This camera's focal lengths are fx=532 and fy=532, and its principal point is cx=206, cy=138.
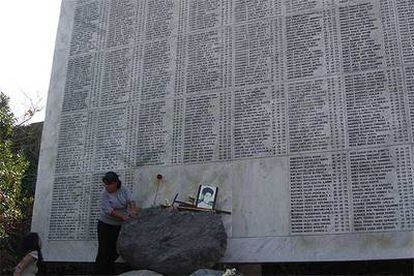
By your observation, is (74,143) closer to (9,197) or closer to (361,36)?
(9,197)

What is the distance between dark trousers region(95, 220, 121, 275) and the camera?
7.84m

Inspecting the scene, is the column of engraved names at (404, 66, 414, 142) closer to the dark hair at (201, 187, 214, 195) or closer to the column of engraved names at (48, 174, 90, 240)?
the dark hair at (201, 187, 214, 195)

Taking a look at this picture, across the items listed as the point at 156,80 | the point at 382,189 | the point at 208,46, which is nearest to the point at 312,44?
the point at 208,46

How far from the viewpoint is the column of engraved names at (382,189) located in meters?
6.77

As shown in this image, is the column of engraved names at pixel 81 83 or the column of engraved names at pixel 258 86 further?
the column of engraved names at pixel 81 83

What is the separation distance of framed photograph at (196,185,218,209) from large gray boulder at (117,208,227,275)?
34 centimetres

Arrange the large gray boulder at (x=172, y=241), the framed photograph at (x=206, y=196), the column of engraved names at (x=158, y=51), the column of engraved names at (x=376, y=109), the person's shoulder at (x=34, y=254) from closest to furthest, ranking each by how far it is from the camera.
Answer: the person's shoulder at (x=34, y=254) → the large gray boulder at (x=172, y=241) → the column of engraved names at (x=376, y=109) → the framed photograph at (x=206, y=196) → the column of engraved names at (x=158, y=51)

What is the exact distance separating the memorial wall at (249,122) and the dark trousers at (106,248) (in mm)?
744

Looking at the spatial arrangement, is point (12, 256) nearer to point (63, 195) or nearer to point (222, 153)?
point (63, 195)

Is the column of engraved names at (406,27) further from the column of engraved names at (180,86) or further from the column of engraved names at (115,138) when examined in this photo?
the column of engraved names at (115,138)

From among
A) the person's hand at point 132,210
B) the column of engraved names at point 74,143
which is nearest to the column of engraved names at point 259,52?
the person's hand at point 132,210

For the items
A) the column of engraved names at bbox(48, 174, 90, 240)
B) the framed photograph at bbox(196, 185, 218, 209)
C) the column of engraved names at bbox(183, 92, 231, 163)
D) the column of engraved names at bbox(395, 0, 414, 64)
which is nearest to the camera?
the column of engraved names at bbox(395, 0, 414, 64)

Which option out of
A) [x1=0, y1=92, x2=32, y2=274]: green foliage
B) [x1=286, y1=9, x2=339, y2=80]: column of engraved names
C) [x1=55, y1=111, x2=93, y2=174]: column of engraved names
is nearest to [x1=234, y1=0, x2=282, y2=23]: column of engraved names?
[x1=286, y1=9, x2=339, y2=80]: column of engraved names

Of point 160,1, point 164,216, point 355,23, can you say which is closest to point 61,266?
point 164,216
